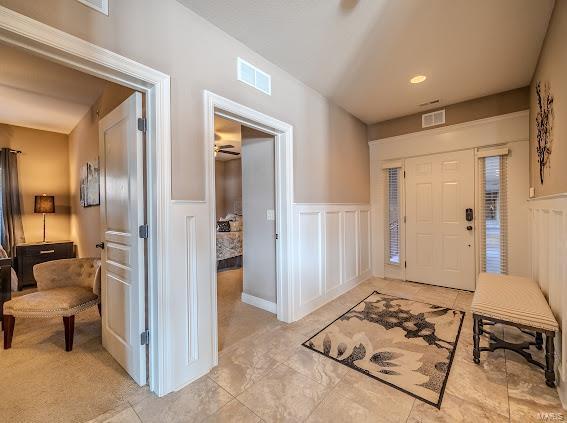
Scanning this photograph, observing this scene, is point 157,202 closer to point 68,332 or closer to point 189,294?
point 189,294

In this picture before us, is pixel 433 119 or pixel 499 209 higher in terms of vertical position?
pixel 433 119


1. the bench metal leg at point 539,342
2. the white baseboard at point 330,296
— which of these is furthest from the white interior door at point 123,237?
the bench metal leg at point 539,342

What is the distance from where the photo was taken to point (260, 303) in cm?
308

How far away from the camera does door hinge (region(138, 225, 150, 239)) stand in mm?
1653

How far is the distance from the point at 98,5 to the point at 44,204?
4.36 metres

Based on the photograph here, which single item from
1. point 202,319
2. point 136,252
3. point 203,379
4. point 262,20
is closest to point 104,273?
point 136,252

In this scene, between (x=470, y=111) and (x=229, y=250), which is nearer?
(x=470, y=111)

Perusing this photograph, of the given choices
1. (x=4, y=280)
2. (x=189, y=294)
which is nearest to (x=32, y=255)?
(x=4, y=280)

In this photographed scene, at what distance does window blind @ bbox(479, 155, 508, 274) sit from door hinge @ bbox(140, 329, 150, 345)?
13.4 feet

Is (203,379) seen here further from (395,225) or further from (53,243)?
(53,243)

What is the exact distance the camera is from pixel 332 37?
6.98 ft

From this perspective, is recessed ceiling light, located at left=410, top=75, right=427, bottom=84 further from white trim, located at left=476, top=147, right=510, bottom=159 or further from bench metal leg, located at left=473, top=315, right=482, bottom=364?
bench metal leg, located at left=473, top=315, right=482, bottom=364

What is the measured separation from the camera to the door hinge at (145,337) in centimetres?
169

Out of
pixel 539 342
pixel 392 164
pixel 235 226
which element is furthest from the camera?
pixel 235 226
